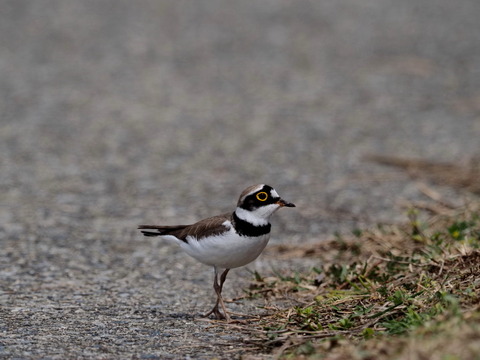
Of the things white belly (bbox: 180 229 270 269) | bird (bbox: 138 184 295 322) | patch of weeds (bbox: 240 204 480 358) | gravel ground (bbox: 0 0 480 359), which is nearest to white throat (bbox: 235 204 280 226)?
bird (bbox: 138 184 295 322)

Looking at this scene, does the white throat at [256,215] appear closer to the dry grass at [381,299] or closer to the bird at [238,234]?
the bird at [238,234]

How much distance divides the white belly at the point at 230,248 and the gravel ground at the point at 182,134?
0.47 metres

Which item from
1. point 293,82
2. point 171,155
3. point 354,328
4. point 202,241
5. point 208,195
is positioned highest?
point 293,82

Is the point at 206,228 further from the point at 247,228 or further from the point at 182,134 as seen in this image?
the point at 182,134

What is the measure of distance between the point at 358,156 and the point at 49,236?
16.3 ft

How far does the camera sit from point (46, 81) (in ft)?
50.0

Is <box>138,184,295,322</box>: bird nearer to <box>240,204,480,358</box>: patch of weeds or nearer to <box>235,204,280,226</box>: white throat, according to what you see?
<box>235,204,280,226</box>: white throat

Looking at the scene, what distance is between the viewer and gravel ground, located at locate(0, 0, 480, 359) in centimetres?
623

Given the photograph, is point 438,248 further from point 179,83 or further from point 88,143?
point 179,83

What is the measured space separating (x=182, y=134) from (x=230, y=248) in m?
7.30

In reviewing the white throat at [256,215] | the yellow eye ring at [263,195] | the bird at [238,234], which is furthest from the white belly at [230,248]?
the yellow eye ring at [263,195]

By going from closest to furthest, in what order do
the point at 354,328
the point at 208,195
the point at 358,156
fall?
1. the point at 354,328
2. the point at 208,195
3. the point at 358,156

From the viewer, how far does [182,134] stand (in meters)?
12.7

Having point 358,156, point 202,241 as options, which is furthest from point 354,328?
point 358,156
